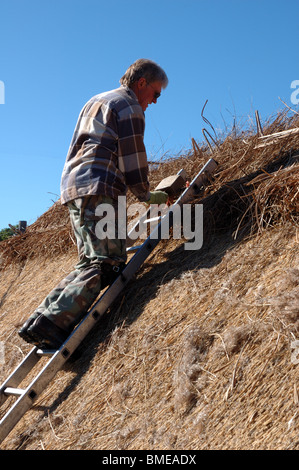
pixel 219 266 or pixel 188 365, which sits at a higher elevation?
pixel 219 266

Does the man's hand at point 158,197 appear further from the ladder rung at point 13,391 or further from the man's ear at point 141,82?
the ladder rung at point 13,391

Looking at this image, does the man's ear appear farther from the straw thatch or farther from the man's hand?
the straw thatch

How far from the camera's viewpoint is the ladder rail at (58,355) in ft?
8.81

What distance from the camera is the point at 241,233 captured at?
3.10 metres

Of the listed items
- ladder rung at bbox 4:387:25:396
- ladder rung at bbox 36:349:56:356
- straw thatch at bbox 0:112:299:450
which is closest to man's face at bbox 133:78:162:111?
straw thatch at bbox 0:112:299:450

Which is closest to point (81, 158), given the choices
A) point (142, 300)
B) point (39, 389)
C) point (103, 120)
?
point (103, 120)

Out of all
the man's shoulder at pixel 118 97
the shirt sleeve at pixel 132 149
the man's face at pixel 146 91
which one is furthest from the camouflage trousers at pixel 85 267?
the man's face at pixel 146 91

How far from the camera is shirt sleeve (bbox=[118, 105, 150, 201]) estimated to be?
3201 mm

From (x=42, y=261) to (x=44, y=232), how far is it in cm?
56

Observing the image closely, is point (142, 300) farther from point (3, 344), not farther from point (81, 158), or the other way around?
point (3, 344)

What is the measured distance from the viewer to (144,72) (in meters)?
3.37

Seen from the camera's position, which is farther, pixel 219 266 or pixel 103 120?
pixel 103 120

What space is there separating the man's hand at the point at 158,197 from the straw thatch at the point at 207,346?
0.25 meters
